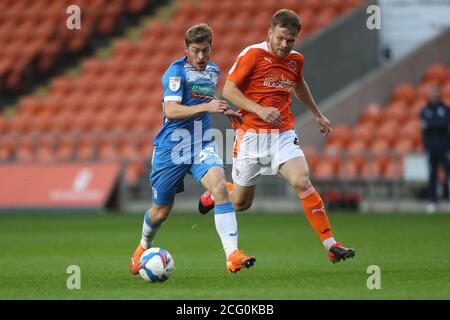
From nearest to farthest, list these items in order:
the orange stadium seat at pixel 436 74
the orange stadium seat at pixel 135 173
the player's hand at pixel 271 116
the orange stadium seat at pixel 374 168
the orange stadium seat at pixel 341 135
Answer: the player's hand at pixel 271 116 → the orange stadium seat at pixel 374 168 → the orange stadium seat at pixel 135 173 → the orange stadium seat at pixel 341 135 → the orange stadium seat at pixel 436 74

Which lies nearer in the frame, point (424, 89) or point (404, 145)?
point (404, 145)

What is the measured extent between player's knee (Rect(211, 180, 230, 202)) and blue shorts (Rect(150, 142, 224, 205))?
0.70 ft

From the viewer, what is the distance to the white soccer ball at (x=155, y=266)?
8.76 m

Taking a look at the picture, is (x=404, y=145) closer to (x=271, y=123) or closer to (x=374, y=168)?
(x=374, y=168)

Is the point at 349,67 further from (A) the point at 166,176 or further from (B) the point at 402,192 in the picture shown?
(A) the point at 166,176

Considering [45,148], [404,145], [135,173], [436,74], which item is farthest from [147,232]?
[436,74]

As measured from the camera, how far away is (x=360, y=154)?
68.2 ft

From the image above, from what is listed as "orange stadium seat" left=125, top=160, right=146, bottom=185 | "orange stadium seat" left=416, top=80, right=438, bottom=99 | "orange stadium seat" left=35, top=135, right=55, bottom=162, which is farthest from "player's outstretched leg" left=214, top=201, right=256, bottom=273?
"orange stadium seat" left=416, top=80, right=438, bottom=99

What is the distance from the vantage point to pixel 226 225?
900cm

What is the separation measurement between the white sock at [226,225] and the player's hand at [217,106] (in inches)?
34.6

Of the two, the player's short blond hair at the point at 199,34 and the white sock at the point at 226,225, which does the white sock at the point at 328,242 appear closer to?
the white sock at the point at 226,225

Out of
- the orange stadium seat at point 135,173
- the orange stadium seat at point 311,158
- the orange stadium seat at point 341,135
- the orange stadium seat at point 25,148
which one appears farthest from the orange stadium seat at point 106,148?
the orange stadium seat at point 341,135

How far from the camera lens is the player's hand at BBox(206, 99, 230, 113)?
857 cm

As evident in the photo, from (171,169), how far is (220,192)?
1.93 ft
